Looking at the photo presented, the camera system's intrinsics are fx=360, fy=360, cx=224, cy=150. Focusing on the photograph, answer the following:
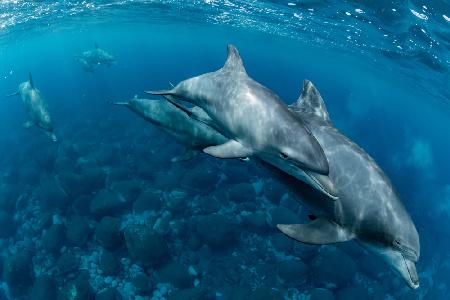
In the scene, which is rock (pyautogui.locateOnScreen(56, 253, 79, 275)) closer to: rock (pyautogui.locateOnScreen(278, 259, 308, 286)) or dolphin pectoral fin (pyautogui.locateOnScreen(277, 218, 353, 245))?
rock (pyautogui.locateOnScreen(278, 259, 308, 286))

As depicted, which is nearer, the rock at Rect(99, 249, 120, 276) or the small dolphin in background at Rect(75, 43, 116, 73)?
the rock at Rect(99, 249, 120, 276)

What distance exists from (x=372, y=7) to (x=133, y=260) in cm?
1621

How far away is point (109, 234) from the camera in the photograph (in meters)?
12.5

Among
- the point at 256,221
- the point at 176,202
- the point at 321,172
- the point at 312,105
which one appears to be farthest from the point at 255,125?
the point at 176,202

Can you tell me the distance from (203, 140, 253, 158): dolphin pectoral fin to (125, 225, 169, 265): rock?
8.20 m

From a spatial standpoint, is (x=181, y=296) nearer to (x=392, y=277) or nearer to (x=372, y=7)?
(x=392, y=277)

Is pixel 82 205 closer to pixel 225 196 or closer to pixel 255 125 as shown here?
pixel 225 196

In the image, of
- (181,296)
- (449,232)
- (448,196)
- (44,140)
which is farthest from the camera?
(448,196)

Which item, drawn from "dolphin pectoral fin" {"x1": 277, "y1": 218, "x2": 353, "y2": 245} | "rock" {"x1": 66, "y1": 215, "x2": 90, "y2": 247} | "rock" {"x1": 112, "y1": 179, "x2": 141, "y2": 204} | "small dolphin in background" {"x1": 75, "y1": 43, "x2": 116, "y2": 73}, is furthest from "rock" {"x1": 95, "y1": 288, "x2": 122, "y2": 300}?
"small dolphin in background" {"x1": 75, "y1": 43, "x2": 116, "y2": 73}

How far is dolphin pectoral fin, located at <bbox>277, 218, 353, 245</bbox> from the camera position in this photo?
13.3ft

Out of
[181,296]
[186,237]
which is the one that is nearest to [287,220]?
[186,237]

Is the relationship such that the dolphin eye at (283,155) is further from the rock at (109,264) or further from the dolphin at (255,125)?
the rock at (109,264)

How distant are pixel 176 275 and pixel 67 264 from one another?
3.92m

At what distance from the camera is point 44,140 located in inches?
870
